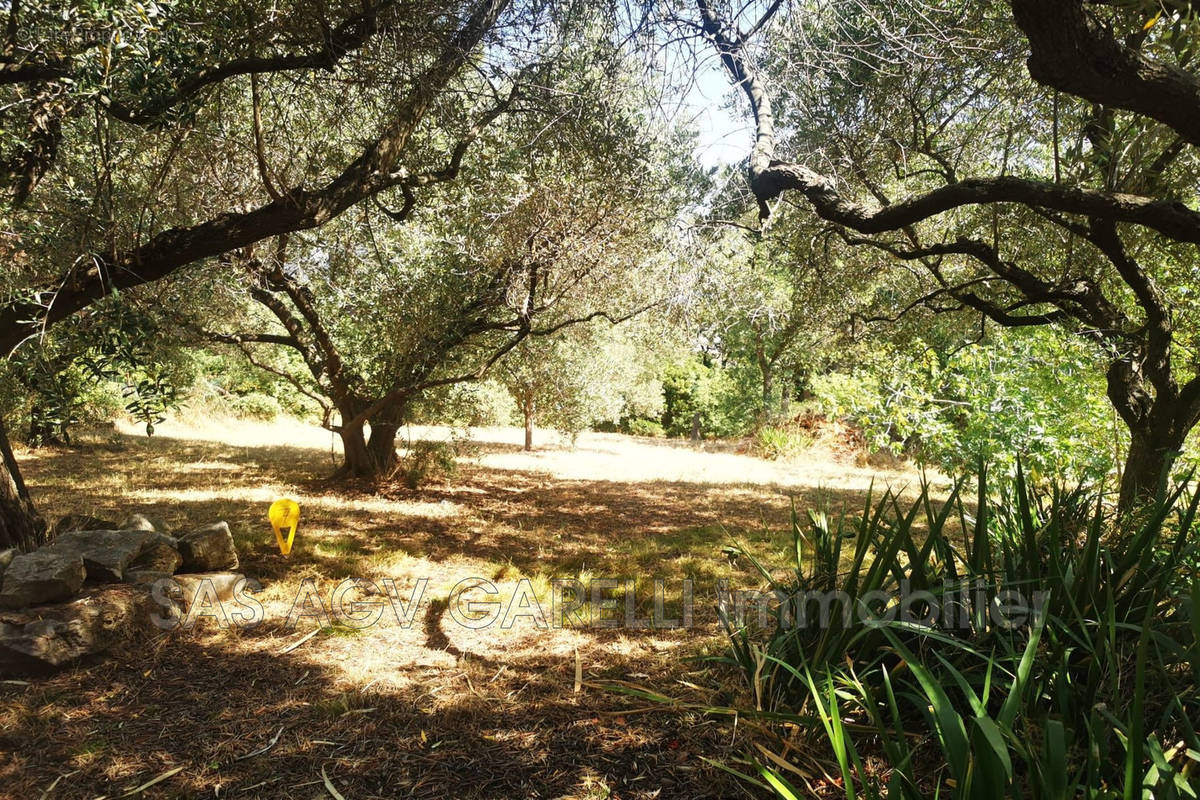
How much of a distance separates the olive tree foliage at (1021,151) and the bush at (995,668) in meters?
0.66

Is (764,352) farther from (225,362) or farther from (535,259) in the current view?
(225,362)

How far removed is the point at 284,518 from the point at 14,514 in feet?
5.51

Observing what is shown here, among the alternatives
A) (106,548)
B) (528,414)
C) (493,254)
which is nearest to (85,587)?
(106,548)

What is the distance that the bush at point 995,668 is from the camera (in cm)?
156

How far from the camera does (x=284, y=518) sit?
5.11 metres

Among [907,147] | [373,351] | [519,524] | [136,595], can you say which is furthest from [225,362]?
[907,147]

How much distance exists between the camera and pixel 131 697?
298 centimetres

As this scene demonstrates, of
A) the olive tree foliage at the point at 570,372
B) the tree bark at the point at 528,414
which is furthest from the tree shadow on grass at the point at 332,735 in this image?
the tree bark at the point at 528,414

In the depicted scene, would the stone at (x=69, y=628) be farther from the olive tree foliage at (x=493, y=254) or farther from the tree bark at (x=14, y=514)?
the olive tree foliage at (x=493, y=254)

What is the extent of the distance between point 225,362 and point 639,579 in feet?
57.3

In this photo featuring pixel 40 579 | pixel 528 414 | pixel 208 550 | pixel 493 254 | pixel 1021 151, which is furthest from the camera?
pixel 528 414

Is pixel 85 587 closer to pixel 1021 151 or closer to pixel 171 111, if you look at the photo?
pixel 171 111

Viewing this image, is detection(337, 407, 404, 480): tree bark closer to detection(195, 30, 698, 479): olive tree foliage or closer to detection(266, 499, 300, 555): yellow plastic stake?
detection(195, 30, 698, 479): olive tree foliage

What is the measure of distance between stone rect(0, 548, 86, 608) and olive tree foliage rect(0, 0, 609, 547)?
124cm
